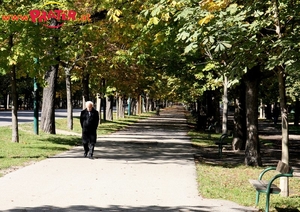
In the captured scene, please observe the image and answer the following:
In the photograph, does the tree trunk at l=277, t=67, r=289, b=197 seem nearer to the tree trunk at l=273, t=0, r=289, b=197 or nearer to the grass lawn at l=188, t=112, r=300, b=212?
the tree trunk at l=273, t=0, r=289, b=197

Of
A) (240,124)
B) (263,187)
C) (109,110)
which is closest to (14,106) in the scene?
(240,124)

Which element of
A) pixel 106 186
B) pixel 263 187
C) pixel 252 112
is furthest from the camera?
pixel 252 112

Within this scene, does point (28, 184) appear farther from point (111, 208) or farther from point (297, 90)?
point (297, 90)

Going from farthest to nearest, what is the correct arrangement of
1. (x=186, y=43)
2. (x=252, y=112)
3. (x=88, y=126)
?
(x=88, y=126), (x=252, y=112), (x=186, y=43)

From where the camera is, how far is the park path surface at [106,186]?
7.82 metres

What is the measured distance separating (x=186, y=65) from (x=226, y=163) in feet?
35.2

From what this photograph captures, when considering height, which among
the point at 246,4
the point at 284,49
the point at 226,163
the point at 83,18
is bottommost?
the point at 226,163

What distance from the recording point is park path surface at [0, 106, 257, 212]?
25.6 ft

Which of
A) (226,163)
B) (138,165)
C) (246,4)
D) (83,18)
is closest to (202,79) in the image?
(83,18)

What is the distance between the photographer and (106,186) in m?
9.68

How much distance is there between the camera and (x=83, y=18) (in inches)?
725

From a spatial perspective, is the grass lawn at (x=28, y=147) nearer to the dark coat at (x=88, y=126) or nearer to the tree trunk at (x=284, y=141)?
the dark coat at (x=88, y=126)

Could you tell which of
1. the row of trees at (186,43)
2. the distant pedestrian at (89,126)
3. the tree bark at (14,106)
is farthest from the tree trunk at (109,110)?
the distant pedestrian at (89,126)

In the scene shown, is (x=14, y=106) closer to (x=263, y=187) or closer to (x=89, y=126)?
(x=89, y=126)
